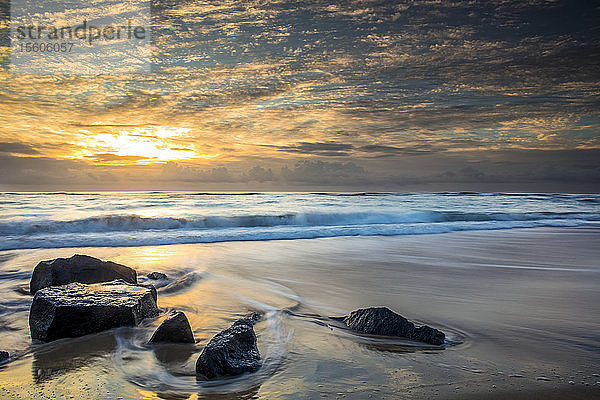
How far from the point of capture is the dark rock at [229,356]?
7.88 ft

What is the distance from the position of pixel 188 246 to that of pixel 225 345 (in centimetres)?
731

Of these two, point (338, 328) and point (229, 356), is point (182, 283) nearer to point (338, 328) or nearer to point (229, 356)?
point (338, 328)

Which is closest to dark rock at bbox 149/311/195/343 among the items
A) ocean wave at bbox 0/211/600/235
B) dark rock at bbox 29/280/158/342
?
dark rock at bbox 29/280/158/342

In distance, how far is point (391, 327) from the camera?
317cm

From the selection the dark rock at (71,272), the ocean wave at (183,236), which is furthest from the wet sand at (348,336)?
the ocean wave at (183,236)

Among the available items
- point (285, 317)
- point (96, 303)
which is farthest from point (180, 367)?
point (285, 317)

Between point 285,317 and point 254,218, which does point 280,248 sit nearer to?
point 285,317

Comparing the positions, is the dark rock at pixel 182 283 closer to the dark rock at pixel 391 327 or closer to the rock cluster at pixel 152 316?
the rock cluster at pixel 152 316

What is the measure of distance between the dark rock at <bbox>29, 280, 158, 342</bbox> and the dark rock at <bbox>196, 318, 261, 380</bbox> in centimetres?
112

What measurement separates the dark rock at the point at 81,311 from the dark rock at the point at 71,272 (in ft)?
2.48

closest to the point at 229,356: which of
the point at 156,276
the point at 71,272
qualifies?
the point at 71,272

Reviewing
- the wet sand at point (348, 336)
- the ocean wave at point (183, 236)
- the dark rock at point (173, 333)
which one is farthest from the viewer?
the ocean wave at point (183, 236)

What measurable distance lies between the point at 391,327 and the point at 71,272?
3263 millimetres

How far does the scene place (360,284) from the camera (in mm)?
5309
